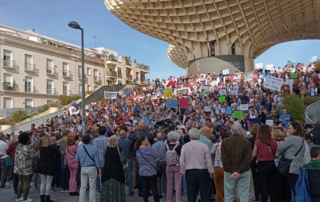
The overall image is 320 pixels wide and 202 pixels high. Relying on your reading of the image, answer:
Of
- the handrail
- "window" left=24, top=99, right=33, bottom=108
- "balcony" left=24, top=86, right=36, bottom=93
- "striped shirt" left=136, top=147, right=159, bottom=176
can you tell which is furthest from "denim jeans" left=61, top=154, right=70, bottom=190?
"balcony" left=24, top=86, right=36, bottom=93

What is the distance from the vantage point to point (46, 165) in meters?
7.62

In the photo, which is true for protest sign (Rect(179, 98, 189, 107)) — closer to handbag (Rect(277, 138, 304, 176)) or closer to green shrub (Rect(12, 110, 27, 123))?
handbag (Rect(277, 138, 304, 176))

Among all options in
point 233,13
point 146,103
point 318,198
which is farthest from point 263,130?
point 233,13

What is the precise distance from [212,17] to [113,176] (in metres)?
29.8

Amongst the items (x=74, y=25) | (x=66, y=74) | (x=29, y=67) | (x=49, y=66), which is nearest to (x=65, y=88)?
(x=66, y=74)

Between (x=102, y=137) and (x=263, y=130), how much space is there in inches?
162

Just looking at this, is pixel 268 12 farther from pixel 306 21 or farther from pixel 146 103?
pixel 146 103

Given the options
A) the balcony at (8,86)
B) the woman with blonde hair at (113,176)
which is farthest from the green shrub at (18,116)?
the woman with blonde hair at (113,176)

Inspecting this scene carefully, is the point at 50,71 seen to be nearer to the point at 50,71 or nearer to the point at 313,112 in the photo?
the point at 50,71

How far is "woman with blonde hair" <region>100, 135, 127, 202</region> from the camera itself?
6.44 metres

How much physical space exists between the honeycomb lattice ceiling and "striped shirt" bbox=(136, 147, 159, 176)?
27.8 m

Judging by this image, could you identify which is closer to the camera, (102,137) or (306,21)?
(102,137)

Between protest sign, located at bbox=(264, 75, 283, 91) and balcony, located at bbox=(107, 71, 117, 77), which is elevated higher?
balcony, located at bbox=(107, 71, 117, 77)

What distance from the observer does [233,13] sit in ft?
105
